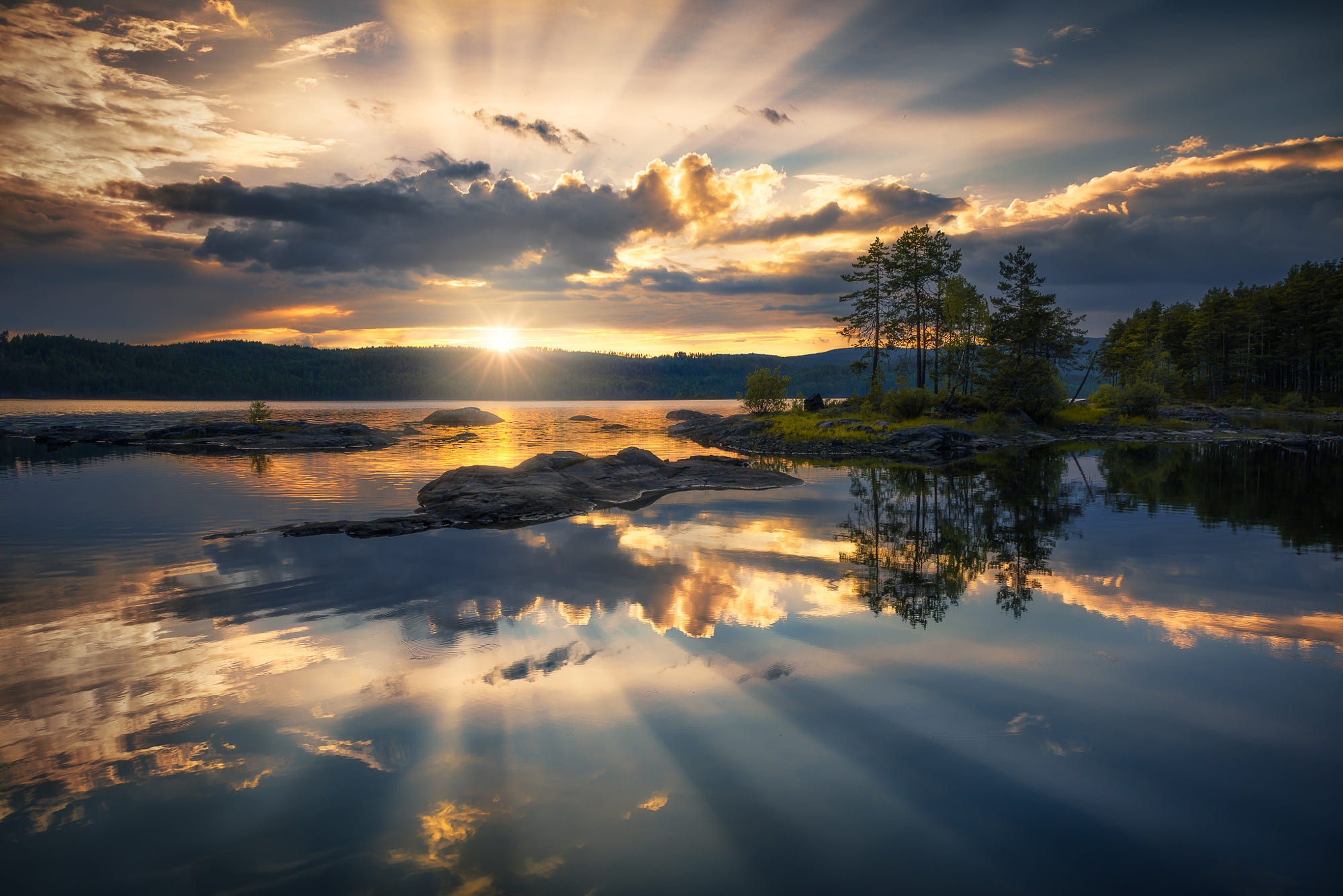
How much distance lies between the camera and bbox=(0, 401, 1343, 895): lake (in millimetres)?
4785

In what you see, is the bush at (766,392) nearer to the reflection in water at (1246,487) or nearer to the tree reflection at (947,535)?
the reflection in water at (1246,487)

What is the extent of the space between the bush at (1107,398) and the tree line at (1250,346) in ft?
19.9

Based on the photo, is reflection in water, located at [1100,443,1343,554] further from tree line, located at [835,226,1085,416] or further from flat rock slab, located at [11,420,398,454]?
flat rock slab, located at [11,420,398,454]

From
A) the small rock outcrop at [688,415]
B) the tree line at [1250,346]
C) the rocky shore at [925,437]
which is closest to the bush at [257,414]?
the rocky shore at [925,437]

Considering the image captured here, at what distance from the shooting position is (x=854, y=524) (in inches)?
722

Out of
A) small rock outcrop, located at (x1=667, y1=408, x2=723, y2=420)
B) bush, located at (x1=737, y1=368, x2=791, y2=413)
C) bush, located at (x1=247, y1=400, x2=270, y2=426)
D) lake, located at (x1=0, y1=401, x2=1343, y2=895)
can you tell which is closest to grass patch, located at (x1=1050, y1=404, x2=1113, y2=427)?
bush, located at (x1=737, y1=368, x2=791, y2=413)

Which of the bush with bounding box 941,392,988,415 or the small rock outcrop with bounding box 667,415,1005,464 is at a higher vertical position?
the bush with bounding box 941,392,988,415

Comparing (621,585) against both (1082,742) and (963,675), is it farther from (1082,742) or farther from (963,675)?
(1082,742)

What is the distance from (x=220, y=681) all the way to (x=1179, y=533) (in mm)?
21614

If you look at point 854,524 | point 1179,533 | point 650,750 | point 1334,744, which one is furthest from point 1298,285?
point 650,750

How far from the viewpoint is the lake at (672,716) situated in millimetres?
4785

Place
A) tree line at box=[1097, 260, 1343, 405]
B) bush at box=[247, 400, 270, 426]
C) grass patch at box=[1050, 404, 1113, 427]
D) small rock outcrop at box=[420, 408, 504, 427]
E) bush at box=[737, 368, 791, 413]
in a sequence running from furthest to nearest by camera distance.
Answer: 1. small rock outcrop at box=[420, 408, 504, 427]
2. tree line at box=[1097, 260, 1343, 405]
3. bush at box=[737, 368, 791, 413]
4. grass patch at box=[1050, 404, 1113, 427]
5. bush at box=[247, 400, 270, 426]

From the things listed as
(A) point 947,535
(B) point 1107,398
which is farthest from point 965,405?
(A) point 947,535

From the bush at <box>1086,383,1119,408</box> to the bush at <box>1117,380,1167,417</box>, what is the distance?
33.4 inches
